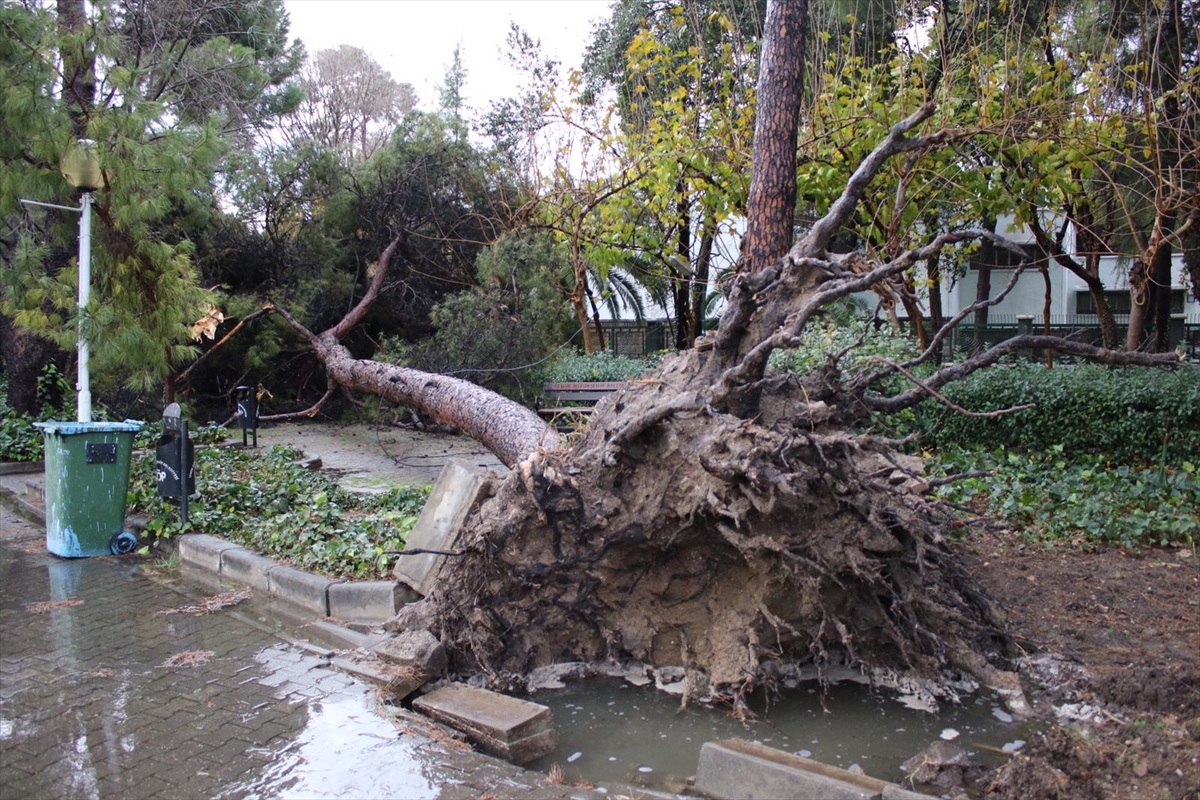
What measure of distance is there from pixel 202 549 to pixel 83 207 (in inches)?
125

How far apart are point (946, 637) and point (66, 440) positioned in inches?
261

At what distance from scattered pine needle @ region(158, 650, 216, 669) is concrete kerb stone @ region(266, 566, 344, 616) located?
30.6 inches

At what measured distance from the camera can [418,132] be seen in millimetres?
14680

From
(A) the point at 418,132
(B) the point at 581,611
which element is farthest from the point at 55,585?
(A) the point at 418,132

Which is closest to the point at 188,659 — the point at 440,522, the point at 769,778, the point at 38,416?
the point at 440,522

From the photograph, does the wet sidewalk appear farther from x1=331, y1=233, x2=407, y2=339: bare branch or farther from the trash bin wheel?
x1=331, y1=233, x2=407, y2=339: bare branch

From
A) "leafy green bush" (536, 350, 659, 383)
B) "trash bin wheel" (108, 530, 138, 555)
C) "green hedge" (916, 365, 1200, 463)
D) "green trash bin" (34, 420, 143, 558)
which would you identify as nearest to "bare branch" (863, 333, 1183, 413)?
"green hedge" (916, 365, 1200, 463)

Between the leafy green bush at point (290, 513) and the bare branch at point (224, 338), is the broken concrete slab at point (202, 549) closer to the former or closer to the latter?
the leafy green bush at point (290, 513)

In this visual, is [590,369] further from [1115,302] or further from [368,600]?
[1115,302]

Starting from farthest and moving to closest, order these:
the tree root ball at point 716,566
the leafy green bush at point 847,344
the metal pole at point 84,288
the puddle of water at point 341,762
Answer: the leafy green bush at point 847,344
the metal pole at point 84,288
the tree root ball at point 716,566
the puddle of water at point 341,762

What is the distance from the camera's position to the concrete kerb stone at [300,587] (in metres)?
5.64

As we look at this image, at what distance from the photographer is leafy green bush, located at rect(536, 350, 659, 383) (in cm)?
1291

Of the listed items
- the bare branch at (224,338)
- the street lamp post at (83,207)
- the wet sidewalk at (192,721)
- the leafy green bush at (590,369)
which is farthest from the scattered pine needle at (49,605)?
the leafy green bush at (590,369)

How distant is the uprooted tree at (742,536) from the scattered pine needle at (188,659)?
118 centimetres
